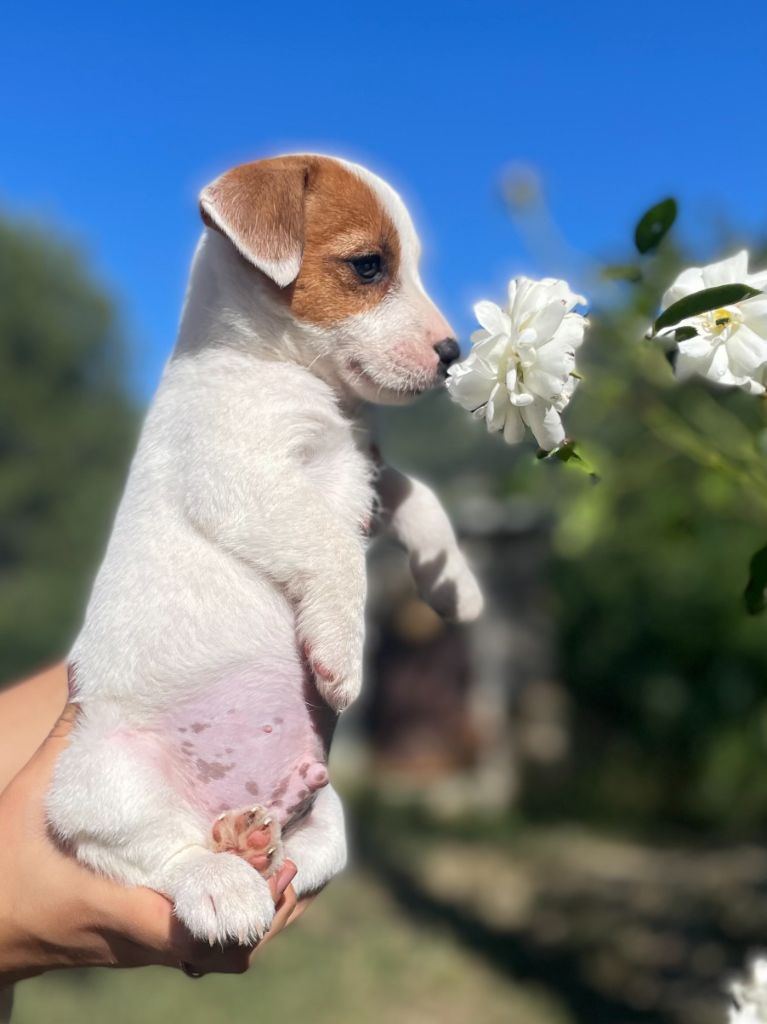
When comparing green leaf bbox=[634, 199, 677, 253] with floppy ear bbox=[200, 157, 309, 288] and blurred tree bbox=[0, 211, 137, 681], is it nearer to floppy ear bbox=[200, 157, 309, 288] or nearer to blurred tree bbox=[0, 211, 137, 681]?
floppy ear bbox=[200, 157, 309, 288]

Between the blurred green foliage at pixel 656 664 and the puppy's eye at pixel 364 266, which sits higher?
the puppy's eye at pixel 364 266

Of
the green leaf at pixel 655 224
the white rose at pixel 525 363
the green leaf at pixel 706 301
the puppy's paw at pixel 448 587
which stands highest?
the green leaf at pixel 655 224

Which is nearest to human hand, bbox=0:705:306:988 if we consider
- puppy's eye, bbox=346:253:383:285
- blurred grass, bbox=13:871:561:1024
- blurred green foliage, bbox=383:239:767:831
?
puppy's eye, bbox=346:253:383:285

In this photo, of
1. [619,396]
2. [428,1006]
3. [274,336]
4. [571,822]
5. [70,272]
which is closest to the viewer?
[274,336]

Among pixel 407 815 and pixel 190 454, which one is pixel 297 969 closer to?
pixel 407 815

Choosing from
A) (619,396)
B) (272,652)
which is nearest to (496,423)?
(272,652)

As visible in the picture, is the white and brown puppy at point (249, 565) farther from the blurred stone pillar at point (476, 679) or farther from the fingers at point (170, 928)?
the blurred stone pillar at point (476, 679)

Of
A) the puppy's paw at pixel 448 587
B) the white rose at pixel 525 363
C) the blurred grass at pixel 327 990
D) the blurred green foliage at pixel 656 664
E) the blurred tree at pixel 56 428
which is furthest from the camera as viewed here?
the blurred tree at pixel 56 428

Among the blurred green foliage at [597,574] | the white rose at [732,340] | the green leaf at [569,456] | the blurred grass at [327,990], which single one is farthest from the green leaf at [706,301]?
the blurred grass at [327,990]

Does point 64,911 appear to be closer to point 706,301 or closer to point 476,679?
point 706,301
